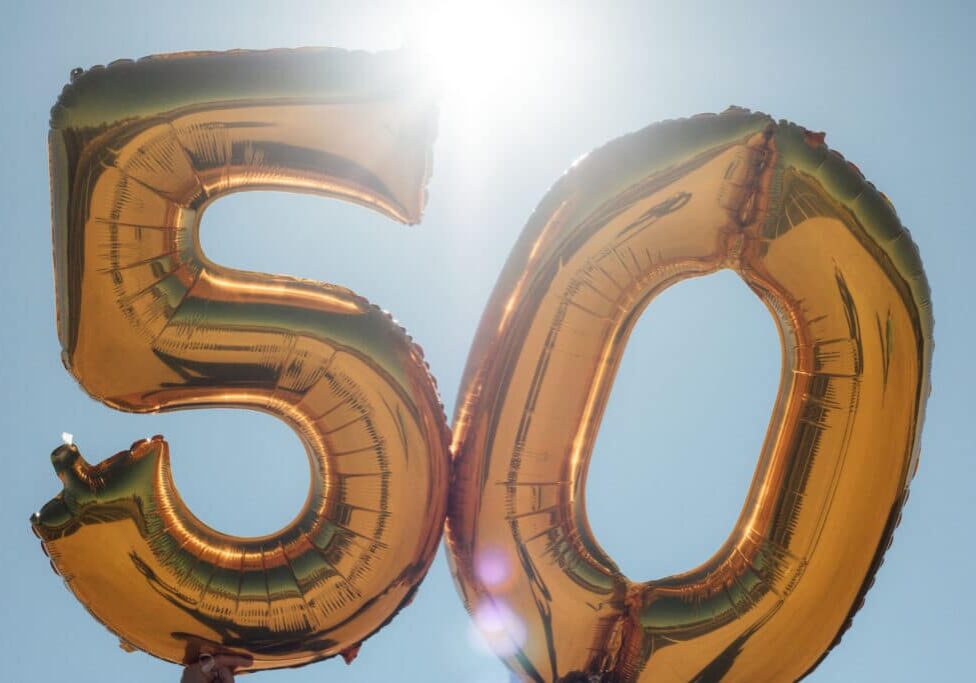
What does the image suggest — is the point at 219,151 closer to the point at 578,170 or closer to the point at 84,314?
the point at 84,314

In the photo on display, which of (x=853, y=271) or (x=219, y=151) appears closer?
(x=219, y=151)

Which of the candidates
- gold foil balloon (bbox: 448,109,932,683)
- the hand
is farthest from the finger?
gold foil balloon (bbox: 448,109,932,683)

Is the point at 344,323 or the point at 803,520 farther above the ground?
the point at 344,323

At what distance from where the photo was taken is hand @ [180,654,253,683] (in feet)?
13.0

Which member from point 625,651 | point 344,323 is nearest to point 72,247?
point 344,323

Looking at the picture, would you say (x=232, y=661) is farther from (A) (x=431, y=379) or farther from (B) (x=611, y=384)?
(B) (x=611, y=384)

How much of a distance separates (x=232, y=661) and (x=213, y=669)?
83 mm

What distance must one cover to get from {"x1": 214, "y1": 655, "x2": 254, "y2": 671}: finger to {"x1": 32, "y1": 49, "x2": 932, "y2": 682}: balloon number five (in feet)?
0.30

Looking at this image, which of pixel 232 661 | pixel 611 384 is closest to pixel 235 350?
pixel 232 661

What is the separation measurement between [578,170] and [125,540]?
2377 mm

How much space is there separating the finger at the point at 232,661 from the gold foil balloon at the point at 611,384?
0.94 m

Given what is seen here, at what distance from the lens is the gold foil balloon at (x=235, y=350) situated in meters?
3.69

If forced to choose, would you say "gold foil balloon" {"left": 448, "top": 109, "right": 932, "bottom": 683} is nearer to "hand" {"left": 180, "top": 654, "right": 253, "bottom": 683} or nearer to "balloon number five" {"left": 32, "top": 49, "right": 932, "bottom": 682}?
"balloon number five" {"left": 32, "top": 49, "right": 932, "bottom": 682}

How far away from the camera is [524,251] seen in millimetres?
4086
